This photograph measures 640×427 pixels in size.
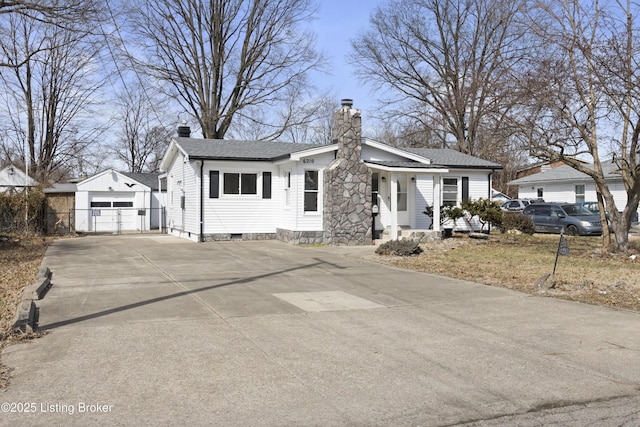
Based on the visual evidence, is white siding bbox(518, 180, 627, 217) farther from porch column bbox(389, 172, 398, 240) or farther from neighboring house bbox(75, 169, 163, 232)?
neighboring house bbox(75, 169, 163, 232)

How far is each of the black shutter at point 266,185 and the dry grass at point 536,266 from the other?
284 inches

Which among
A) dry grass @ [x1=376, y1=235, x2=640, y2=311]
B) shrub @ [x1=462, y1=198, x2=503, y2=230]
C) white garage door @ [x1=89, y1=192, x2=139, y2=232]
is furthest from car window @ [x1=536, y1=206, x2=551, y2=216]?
white garage door @ [x1=89, y1=192, x2=139, y2=232]

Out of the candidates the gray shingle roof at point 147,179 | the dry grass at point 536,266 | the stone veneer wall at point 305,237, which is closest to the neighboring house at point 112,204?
the gray shingle roof at point 147,179

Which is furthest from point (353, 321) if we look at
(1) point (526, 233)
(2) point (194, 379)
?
(1) point (526, 233)

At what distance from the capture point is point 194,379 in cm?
555

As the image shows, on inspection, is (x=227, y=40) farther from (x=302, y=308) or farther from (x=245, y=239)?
(x=302, y=308)

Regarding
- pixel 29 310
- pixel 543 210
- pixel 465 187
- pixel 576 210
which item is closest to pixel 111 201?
pixel 465 187

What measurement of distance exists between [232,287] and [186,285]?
3.11 feet

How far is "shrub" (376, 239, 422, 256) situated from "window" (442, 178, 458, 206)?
337 inches

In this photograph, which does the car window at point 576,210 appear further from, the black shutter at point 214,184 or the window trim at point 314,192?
the black shutter at point 214,184

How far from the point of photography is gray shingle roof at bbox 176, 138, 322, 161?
22.5 m

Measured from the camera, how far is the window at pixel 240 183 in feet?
75.9

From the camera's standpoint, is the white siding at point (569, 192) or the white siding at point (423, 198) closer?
the white siding at point (423, 198)

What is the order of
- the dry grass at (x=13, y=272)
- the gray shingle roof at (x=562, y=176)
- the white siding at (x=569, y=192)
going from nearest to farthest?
the dry grass at (x=13, y=272)
the white siding at (x=569, y=192)
the gray shingle roof at (x=562, y=176)
